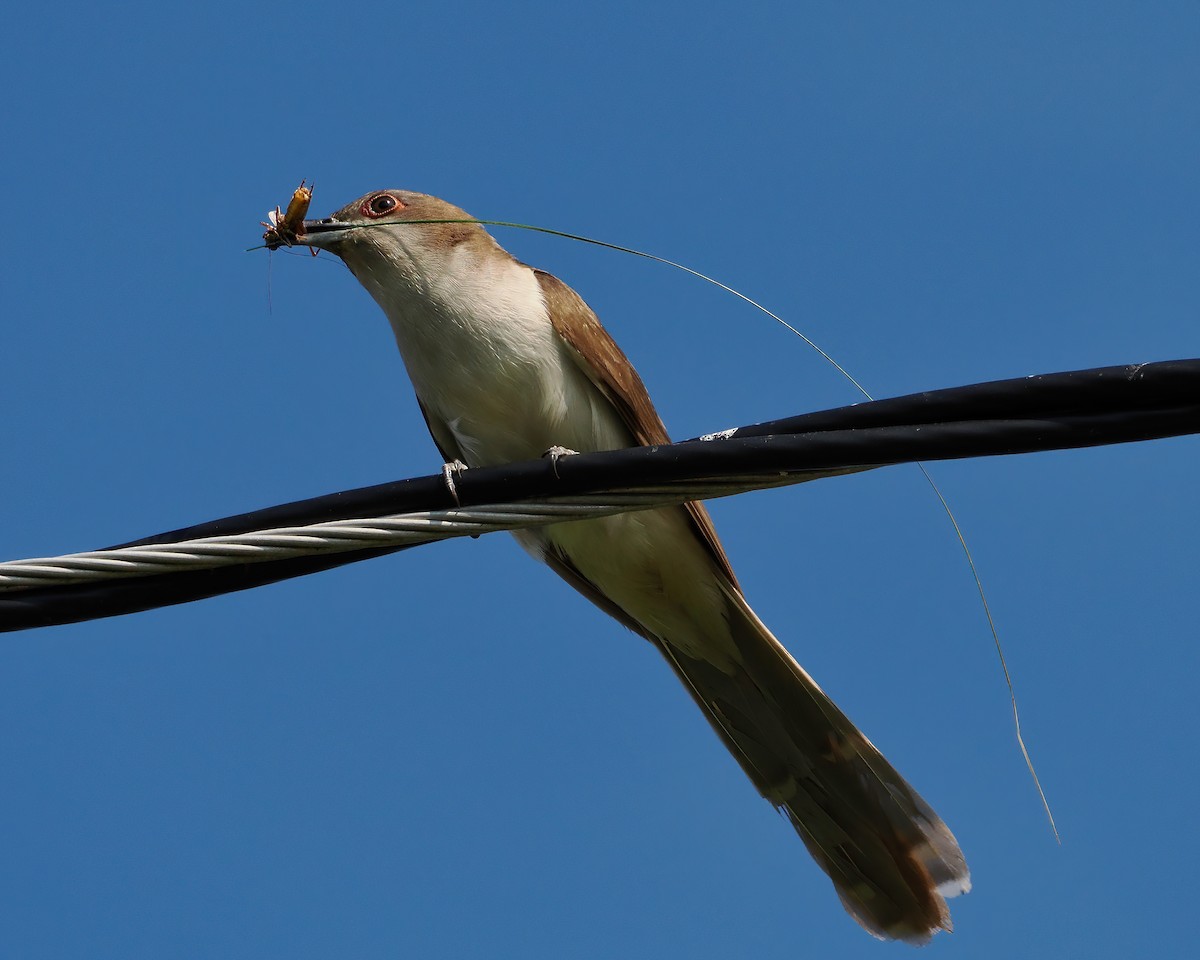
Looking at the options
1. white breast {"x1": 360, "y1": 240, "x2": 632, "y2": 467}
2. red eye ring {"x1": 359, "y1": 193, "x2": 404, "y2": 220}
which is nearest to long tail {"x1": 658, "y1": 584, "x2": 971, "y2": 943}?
white breast {"x1": 360, "y1": 240, "x2": 632, "y2": 467}

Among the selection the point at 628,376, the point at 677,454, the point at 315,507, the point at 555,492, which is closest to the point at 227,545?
the point at 315,507

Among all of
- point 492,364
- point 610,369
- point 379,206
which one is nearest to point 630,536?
point 610,369

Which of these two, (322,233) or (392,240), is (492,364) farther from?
(322,233)

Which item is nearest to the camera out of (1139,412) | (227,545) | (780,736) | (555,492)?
(1139,412)

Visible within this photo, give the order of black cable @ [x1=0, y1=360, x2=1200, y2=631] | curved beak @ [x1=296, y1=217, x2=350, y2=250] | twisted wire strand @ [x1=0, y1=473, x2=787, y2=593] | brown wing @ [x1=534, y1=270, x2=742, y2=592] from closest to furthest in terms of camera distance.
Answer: black cable @ [x1=0, y1=360, x2=1200, y2=631] < twisted wire strand @ [x1=0, y1=473, x2=787, y2=593] < brown wing @ [x1=534, y1=270, x2=742, y2=592] < curved beak @ [x1=296, y1=217, x2=350, y2=250]

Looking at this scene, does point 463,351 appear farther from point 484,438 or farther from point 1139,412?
point 1139,412

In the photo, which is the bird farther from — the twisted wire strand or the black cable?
the twisted wire strand
